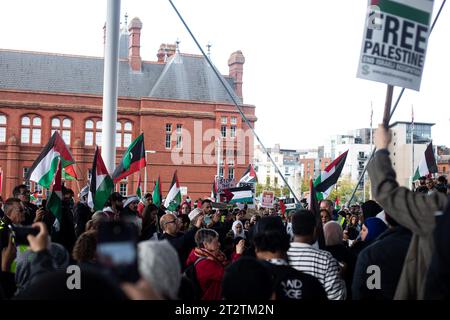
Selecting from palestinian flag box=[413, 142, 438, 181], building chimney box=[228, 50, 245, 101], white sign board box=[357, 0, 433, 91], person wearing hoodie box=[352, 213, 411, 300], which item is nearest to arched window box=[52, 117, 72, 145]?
building chimney box=[228, 50, 245, 101]

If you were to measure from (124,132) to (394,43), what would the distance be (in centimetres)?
6289

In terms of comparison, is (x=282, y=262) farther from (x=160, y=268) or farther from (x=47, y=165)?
(x=47, y=165)

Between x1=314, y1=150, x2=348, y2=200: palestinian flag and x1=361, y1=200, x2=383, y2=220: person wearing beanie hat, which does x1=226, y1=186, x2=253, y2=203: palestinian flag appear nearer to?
x1=314, y1=150, x2=348, y2=200: palestinian flag

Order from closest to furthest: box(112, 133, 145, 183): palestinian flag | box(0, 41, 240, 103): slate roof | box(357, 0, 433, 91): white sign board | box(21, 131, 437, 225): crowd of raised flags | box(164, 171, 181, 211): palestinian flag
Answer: box(357, 0, 433, 91): white sign board → box(21, 131, 437, 225): crowd of raised flags → box(112, 133, 145, 183): palestinian flag → box(164, 171, 181, 211): palestinian flag → box(0, 41, 240, 103): slate roof

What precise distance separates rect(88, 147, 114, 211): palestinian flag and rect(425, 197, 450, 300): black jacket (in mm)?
7985

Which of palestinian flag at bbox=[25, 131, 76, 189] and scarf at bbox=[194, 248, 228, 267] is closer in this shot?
scarf at bbox=[194, 248, 228, 267]

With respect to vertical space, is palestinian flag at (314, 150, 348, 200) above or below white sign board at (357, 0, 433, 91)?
below

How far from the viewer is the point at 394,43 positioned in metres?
4.40

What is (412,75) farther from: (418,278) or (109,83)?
(109,83)

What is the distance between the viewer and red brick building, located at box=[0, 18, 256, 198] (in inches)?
2537

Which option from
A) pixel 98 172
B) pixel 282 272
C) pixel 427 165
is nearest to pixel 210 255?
pixel 282 272

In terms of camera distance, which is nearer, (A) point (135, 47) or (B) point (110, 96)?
(B) point (110, 96)
